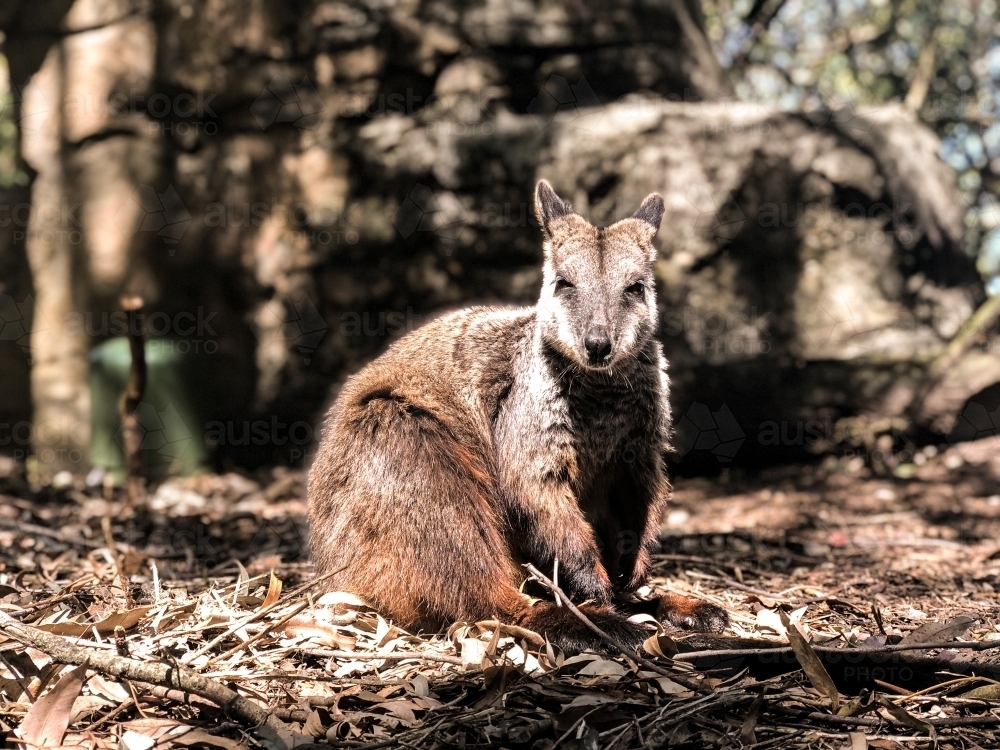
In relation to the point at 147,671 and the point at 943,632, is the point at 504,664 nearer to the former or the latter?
the point at 147,671

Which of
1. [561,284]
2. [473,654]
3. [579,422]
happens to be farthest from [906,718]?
[561,284]

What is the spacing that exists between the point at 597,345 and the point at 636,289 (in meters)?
0.53

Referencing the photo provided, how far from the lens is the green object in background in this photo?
354 inches

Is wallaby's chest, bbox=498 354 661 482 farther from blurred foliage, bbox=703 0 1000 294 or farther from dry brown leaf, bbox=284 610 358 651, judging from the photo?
blurred foliage, bbox=703 0 1000 294

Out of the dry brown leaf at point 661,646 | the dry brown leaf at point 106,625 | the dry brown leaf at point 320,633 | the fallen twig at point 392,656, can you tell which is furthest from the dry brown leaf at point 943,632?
the dry brown leaf at point 106,625

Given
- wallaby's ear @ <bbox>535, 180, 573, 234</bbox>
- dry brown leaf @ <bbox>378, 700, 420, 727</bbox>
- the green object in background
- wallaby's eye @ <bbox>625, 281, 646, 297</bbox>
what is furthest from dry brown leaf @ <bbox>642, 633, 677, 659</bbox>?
the green object in background

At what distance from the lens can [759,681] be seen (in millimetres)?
3357

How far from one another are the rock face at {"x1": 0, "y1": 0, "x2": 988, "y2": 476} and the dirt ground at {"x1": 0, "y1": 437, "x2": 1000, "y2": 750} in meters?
3.17

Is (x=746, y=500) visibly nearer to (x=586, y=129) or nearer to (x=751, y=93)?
(x=586, y=129)

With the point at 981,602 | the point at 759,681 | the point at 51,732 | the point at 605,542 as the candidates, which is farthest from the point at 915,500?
the point at 51,732

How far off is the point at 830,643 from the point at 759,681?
0.55m

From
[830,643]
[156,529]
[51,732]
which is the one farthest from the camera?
[156,529]

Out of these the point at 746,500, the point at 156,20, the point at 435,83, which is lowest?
the point at 746,500

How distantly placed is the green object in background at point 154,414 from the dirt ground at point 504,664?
3.08 meters
